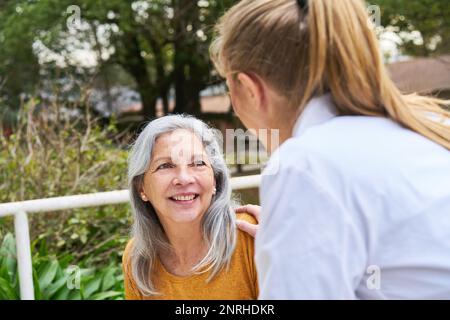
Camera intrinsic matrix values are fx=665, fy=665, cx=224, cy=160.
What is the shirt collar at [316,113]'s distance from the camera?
43.6 inches

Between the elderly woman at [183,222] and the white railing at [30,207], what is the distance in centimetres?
63

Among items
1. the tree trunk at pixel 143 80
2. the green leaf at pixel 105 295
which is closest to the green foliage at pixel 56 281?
the green leaf at pixel 105 295

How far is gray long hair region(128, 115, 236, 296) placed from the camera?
207 cm

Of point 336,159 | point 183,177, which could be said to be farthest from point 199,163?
point 336,159

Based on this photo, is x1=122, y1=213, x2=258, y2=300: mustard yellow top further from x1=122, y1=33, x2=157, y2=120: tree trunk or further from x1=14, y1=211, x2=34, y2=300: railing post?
x1=122, y1=33, x2=157, y2=120: tree trunk

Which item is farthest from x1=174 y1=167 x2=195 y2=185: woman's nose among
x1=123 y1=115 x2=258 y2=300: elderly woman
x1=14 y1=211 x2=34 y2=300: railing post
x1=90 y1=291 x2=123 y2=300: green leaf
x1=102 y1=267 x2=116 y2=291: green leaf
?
x1=102 y1=267 x2=116 y2=291: green leaf

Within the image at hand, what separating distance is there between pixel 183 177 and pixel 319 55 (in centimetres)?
113

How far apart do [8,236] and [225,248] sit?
2242 mm

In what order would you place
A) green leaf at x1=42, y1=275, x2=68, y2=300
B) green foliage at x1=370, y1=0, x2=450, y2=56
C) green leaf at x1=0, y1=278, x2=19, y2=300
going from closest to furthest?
green leaf at x1=0, y1=278, x2=19, y2=300 < green leaf at x1=42, y1=275, x2=68, y2=300 < green foliage at x1=370, y1=0, x2=450, y2=56

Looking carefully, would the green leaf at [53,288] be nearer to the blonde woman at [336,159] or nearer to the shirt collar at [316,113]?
the blonde woman at [336,159]

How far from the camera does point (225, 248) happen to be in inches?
82.5

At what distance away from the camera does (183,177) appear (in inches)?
84.4

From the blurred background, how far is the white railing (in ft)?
1.59
